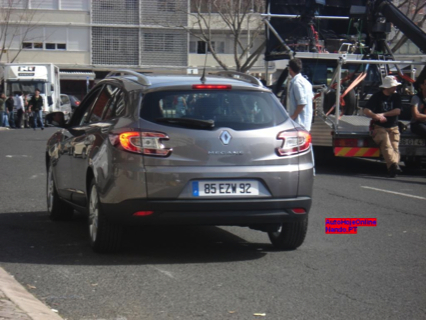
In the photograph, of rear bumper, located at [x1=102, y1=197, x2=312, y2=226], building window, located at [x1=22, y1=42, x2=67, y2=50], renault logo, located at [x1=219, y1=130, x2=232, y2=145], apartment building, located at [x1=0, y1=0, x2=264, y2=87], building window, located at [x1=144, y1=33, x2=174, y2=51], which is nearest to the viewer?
rear bumper, located at [x1=102, y1=197, x2=312, y2=226]

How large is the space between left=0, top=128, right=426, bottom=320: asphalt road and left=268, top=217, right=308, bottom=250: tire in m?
0.11

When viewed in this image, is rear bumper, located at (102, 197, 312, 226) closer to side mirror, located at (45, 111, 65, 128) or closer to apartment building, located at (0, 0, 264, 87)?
side mirror, located at (45, 111, 65, 128)

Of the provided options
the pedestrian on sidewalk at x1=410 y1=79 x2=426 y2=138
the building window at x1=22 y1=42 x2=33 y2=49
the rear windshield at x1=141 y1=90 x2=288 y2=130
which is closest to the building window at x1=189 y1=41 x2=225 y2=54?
the building window at x1=22 y1=42 x2=33 y2=49

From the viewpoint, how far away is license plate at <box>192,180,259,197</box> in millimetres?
6594

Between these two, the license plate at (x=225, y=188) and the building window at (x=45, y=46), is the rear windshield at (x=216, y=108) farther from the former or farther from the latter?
the building window at (x=45, y=46)

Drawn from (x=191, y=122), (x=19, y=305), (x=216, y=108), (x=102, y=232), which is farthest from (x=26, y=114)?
(x=19, y=305)

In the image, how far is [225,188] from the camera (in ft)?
21.8

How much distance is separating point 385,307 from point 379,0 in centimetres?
1332

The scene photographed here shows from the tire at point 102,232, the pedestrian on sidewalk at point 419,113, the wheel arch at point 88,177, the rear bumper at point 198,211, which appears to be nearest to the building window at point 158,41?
the pedestrian on sidewalk at point 419,113

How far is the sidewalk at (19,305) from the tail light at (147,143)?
1.45 meters

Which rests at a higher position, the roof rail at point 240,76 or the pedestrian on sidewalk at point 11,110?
the roof rail at point 240,76

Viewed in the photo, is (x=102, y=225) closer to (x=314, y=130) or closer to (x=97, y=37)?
(x=314, y=130)

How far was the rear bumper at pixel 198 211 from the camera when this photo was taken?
657 centimetres

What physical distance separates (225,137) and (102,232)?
1331mm
